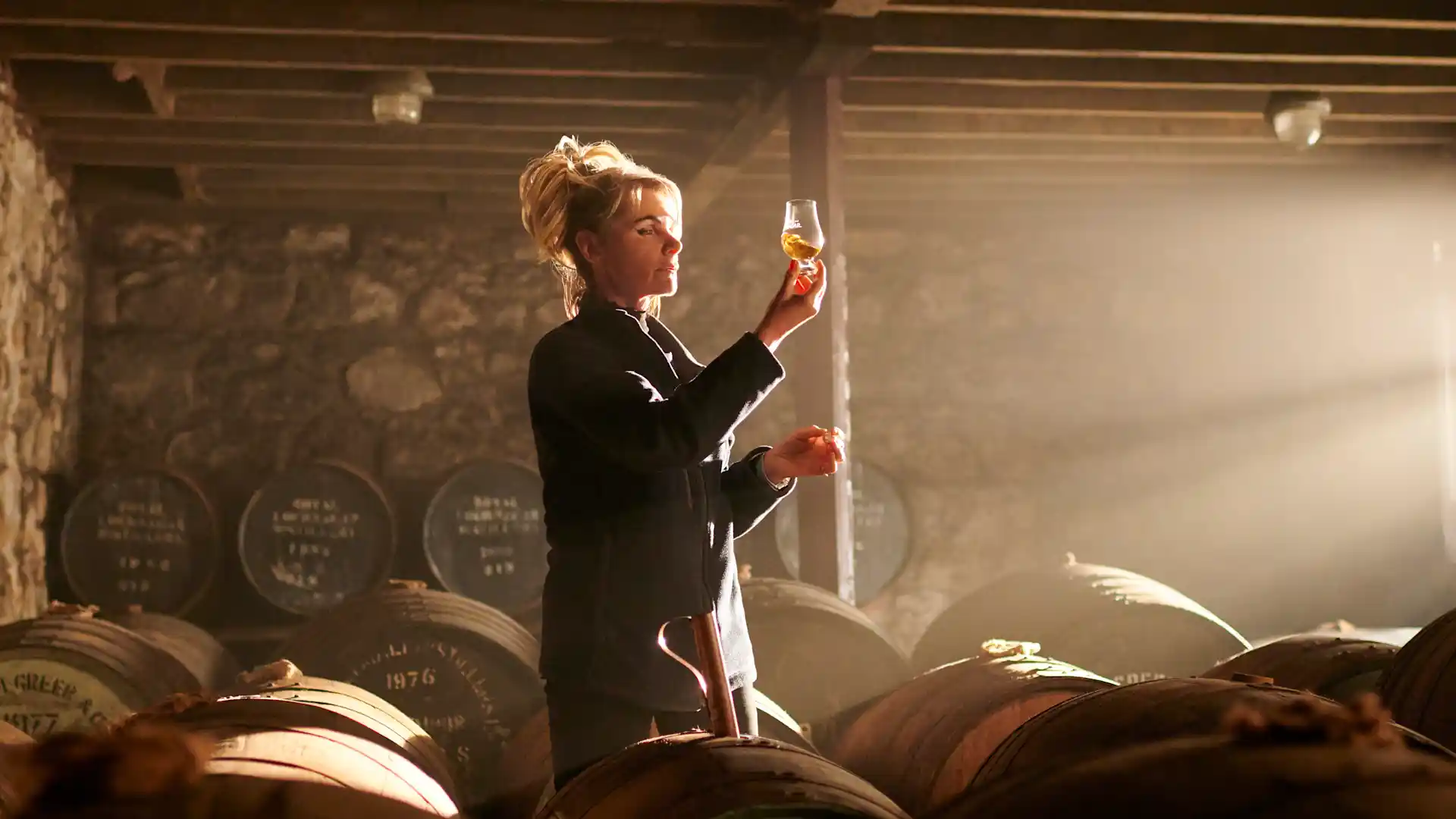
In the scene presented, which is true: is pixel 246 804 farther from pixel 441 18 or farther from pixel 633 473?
pixel 441 18

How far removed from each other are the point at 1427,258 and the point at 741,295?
4015mm

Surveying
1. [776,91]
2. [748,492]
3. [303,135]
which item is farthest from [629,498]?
[303,135]

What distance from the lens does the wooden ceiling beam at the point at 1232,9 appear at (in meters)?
4.48

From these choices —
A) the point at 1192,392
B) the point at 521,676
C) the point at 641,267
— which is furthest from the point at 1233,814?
the point at 1192,392

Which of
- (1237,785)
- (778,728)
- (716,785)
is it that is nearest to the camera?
(1237,785)

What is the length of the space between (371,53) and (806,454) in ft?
11.1

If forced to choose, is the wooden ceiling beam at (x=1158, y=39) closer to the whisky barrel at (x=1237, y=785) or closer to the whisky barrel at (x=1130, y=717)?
the whisky barrel at (x=1130, y=717)

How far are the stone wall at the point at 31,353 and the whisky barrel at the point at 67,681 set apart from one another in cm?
190

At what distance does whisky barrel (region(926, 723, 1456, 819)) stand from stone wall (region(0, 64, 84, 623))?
5.24m

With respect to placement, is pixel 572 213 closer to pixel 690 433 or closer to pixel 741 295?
pixel 690 433

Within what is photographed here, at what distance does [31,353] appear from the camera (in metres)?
5.99

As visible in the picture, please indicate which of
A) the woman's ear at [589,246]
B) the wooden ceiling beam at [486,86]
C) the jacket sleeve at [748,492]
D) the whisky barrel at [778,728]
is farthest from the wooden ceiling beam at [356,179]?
the jacket sleeve at [748,492]

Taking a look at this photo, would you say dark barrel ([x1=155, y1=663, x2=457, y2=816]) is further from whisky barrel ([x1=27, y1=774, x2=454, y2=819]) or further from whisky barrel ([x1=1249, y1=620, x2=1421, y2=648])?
whisky barrel ([x1=1249, y1=620, x2=1421, y2=648])

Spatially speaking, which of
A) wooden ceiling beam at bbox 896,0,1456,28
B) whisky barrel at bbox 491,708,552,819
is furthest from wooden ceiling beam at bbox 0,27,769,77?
whisky barrel at bbox 491,708,552,819
